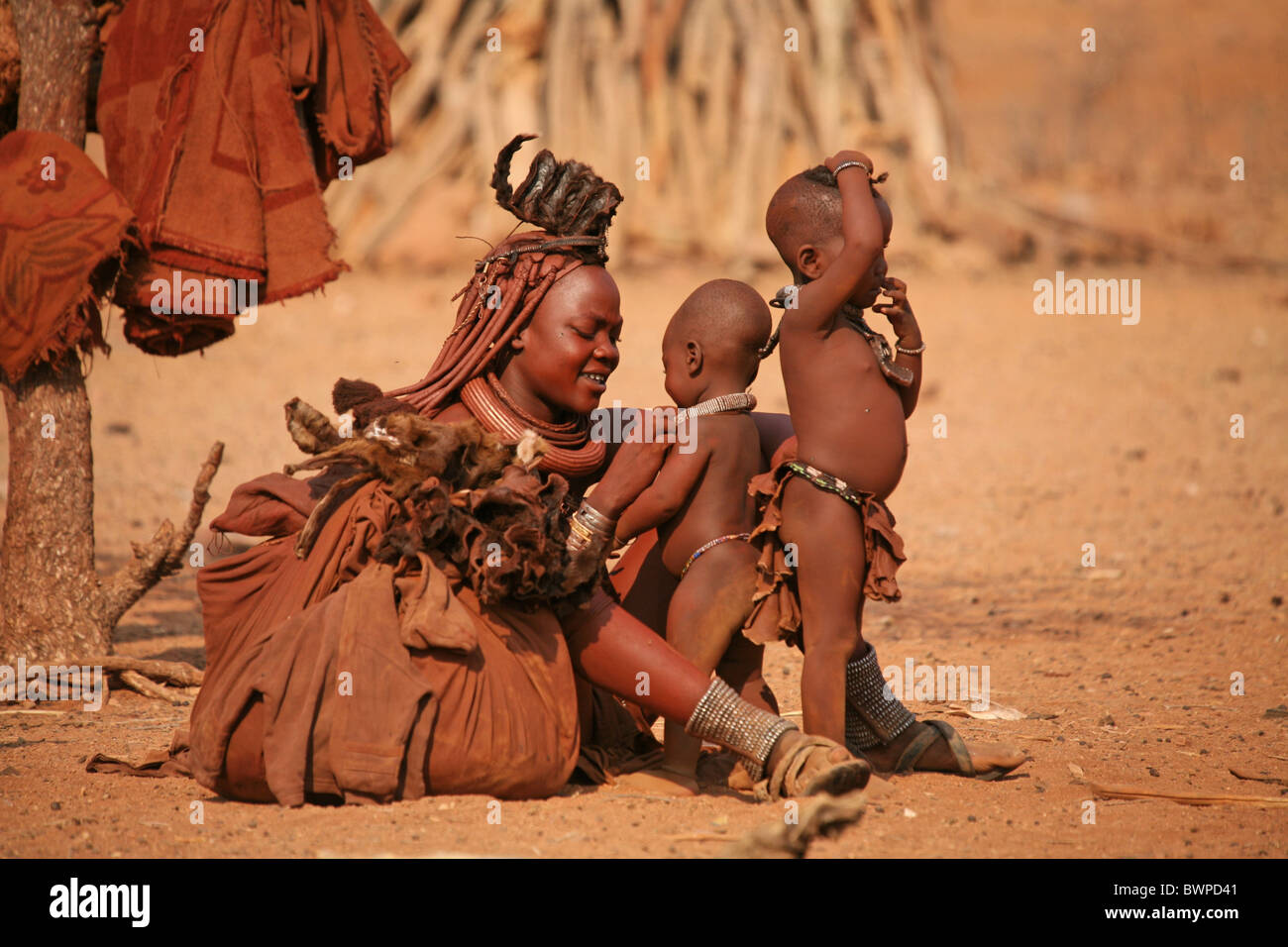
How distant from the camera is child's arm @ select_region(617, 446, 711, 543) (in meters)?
4.14

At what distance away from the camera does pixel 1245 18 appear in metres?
25.6

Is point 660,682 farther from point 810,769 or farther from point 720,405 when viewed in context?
point 720,405

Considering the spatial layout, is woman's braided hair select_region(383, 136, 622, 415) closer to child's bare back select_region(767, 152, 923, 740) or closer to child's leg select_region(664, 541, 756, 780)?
child's bare back select_region(767, 152, 923, 740)

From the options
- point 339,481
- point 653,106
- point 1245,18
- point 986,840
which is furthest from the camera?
point 1245,18

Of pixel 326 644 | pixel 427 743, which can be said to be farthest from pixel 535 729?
pixel 326 644

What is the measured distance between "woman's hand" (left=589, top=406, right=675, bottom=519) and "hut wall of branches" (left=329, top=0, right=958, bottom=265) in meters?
8.98

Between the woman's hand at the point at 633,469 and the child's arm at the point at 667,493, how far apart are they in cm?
3

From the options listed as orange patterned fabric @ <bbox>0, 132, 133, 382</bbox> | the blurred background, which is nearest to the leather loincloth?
orange patterned fabric @ <bbox>0, 132, 133, 382</bbox>

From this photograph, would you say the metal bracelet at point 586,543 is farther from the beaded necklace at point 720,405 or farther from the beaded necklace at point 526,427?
the beaded necklace at point 720,405

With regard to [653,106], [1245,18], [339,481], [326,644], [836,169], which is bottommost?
[326,644]

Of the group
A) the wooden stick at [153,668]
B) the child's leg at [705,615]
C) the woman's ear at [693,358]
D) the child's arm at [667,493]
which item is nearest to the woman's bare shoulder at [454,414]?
the child's arm at [667,493]

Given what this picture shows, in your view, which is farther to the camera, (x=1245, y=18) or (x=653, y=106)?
(x=1245, y=18)

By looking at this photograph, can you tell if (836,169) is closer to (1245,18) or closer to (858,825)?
(858,825)

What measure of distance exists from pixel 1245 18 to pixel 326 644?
26.2 meters
